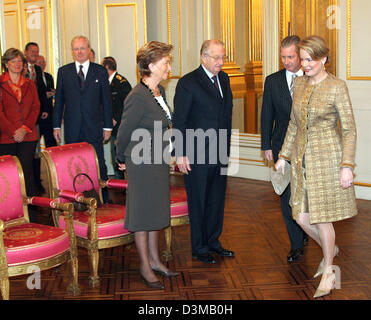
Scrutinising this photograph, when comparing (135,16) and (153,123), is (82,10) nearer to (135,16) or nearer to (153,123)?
(135,16)

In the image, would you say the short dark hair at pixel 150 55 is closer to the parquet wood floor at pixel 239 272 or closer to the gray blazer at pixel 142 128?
the gray blazer at pixel 142 128

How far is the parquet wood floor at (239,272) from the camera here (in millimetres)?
3947

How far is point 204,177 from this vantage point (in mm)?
4480

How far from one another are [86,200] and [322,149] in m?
1.58

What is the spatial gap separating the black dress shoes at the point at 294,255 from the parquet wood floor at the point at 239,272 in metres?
0.04

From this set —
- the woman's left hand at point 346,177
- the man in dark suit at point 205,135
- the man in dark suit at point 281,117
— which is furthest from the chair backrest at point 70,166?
the woman's left hand at point 346,177

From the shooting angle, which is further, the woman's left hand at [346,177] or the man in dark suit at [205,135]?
the man in dark suit at [205,135]

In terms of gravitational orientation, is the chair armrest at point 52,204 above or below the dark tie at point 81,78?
below

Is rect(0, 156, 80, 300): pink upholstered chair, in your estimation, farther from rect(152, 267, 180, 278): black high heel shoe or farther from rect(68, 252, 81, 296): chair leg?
rect(152, 267, 180, 278): black high heel shoe

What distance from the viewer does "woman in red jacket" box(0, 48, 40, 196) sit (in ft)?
19.6

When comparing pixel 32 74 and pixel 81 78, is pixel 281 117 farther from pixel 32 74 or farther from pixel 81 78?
pixel 32 74

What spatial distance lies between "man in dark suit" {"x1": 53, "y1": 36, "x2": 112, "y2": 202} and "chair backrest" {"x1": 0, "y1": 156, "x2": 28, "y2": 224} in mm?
1723

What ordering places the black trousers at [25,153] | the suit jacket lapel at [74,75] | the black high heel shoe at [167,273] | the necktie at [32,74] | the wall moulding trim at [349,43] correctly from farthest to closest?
the necktie at [32,74] < the wall moulding trim at [349,43] < the black trousers at [25,153] < the suit jacket lapel at [74,75] < the black high heel shoe at [167,273]
